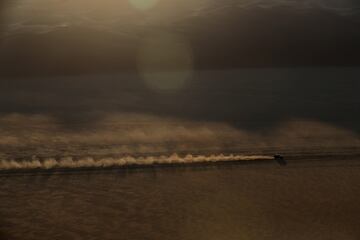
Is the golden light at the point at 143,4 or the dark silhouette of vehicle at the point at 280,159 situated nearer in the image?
the dark silhouette of vehicle at the point at 280,159

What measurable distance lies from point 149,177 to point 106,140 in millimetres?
1891

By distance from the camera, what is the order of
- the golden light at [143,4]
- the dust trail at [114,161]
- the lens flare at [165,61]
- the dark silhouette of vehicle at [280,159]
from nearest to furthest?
the dust trail at [114,161], the dark silhouette of vehicle at [280,159], the lens flare at [165,61], the golden light at [143,4]

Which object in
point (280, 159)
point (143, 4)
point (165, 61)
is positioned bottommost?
point (280, 159)

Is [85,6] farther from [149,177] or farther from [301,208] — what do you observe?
[301,208]

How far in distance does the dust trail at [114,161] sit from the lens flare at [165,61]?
5.44m

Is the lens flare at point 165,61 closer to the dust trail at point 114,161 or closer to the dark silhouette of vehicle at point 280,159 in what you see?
the dust trail at point 114,161

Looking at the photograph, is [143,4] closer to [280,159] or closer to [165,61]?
[165,61]

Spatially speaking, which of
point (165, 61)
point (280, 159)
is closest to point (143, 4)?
point (165, 61)

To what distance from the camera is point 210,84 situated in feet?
44.3

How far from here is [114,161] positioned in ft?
24.6

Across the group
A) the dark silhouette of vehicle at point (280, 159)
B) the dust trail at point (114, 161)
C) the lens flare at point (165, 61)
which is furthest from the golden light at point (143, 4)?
the dark silhouette of vehicle at point (280, 159)

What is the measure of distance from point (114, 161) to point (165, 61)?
9.55 metres

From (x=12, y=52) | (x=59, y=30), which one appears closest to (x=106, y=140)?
(x=12, y=52)

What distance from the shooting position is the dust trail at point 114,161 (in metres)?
7.35
